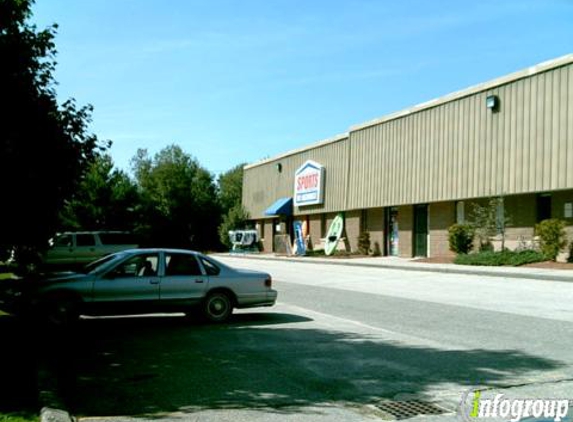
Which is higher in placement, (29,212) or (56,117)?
(56,117)

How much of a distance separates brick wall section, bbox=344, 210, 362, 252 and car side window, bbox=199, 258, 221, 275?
2637cm

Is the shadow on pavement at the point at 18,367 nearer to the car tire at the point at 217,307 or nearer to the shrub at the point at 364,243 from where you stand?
the car tire at the point at 217,307

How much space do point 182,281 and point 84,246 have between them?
16459 mm

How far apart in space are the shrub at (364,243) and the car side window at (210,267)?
25.2 meters

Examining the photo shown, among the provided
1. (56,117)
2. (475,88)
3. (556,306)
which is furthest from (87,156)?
(475,88)

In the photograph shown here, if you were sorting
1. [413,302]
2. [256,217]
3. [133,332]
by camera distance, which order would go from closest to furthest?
1. [133,332]
2. [413,302]
3. [256,217]

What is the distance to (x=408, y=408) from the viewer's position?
623 cm

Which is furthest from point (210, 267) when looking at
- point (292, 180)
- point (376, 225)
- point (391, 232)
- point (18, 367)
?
point (292, 180)

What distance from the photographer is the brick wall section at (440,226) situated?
30586 millimetres

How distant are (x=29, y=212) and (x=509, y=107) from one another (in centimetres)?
2190

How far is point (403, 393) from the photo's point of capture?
677 cm

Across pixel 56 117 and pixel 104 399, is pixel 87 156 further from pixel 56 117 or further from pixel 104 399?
pixel 104 399

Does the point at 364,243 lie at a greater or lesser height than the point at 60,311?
greater

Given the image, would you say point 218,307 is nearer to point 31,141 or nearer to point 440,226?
point 31,141
